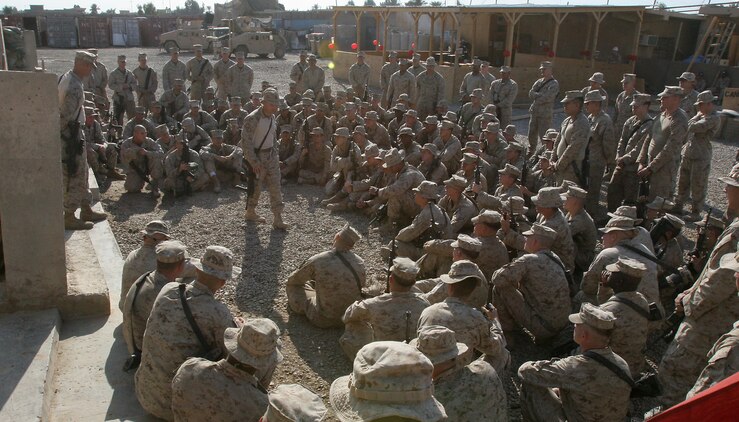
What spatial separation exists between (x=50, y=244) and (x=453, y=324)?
150 inches

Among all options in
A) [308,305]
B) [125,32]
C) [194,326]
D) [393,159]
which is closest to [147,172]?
[393,159]

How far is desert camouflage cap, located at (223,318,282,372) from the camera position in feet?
11.8

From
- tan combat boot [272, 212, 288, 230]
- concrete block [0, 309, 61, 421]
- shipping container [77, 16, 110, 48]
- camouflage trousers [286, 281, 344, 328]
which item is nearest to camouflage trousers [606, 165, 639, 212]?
tan combat boot [272, 212, 288, 230]

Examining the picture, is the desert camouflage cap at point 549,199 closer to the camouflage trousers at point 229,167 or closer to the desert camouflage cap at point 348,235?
the desert camouflage cap at point 348,235

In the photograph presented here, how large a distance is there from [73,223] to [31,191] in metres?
2.88

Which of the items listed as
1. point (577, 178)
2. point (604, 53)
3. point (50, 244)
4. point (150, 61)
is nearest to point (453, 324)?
point (50, 244)

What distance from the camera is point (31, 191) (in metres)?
5.48

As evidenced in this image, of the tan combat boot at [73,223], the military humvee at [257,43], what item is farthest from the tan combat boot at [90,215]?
the military humvee at [257,43]

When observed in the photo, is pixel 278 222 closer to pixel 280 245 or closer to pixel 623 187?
pixel 280 245

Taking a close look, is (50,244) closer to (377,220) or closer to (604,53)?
(377,220)

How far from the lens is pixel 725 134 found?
17.0 m

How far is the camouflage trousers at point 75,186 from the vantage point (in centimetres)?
802

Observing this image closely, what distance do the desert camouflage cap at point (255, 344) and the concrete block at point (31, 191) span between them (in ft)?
9.34

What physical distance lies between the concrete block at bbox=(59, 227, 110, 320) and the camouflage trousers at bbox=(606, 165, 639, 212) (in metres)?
8.11
